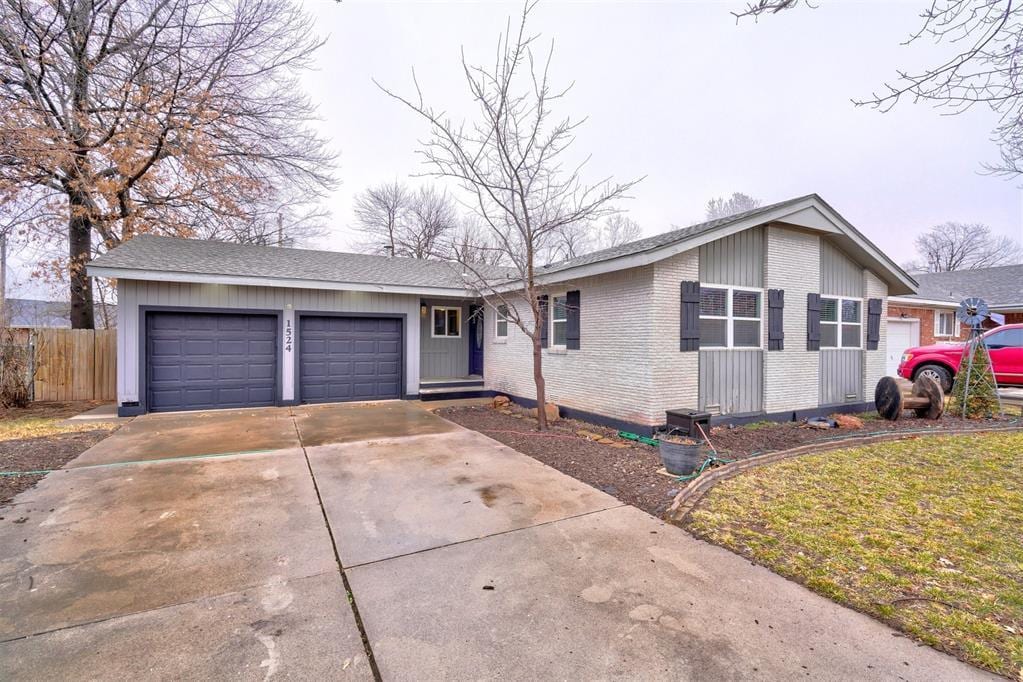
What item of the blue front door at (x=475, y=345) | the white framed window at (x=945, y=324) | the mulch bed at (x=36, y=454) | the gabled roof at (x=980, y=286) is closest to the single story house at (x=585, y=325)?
the blue front door at (x=475, y=345)

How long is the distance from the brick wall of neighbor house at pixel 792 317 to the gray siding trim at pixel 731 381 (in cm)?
19

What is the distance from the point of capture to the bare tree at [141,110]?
10.5 metres

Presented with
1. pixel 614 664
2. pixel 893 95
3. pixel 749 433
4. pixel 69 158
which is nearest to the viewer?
pixel 614 664

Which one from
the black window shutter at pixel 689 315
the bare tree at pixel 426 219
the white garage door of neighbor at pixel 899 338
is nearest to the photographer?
the black window shutter at pixel 689 315

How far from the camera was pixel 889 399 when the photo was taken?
27.4ft

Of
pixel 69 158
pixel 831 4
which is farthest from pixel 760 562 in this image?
pixel 69 158

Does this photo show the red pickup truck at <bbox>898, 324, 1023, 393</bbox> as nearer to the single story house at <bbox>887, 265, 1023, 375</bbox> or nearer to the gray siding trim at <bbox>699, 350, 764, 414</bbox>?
the single story house at <bbox>887, 265, 1023, 375</bbox>

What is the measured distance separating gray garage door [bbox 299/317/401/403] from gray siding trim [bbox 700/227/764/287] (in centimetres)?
707

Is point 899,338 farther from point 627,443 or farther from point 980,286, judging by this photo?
point 627,443

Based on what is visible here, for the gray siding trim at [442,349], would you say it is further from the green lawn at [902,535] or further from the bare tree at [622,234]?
the bare tree at [622,234]

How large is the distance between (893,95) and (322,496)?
5.80 m

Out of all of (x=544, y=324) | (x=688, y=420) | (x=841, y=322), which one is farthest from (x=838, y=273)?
(x=544, y=324)

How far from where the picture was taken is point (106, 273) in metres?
8.12

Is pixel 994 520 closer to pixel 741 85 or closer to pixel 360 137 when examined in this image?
pixel 741 85
